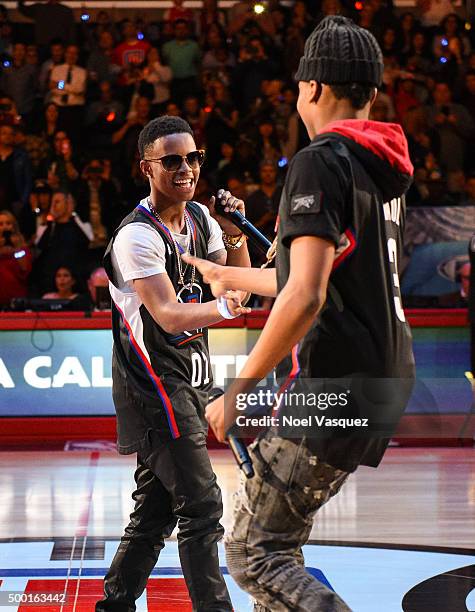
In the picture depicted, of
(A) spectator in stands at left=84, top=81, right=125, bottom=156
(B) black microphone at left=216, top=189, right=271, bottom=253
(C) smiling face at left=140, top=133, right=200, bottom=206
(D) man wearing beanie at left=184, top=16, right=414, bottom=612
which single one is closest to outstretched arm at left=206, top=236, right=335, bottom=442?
(D) man wearing beanie at left=184, top=16, right=414, bottom=612

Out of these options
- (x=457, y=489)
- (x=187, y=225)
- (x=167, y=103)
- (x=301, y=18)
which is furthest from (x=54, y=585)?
(x=301, y=18)

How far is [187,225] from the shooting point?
4488mm

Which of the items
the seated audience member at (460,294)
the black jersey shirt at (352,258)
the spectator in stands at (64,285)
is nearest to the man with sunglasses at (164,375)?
the black jersey shirt at (352,258)

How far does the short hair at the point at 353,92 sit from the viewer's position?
3.10 meters

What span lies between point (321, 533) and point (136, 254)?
9.43 feet

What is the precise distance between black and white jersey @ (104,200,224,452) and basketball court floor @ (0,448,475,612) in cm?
105

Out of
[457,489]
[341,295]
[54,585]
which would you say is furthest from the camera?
[457,489]

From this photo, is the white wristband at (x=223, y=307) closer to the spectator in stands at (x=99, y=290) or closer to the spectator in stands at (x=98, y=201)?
the spectator in stands at (x=99, y=290)

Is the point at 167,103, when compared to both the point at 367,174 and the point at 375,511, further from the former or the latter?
the point at 367,174

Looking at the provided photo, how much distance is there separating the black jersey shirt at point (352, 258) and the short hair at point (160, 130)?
1.43 meters

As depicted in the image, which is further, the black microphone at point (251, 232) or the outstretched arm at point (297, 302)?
the black microphone at point (251, 232)

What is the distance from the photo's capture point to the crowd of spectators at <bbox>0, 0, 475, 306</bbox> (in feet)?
37.5

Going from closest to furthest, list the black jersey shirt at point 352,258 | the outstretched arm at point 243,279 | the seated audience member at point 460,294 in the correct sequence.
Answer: the black jersey shirt at point 352,258, the outstretched arm at point 243,279, the seated audience member at point 460,294

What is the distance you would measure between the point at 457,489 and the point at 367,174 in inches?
202
